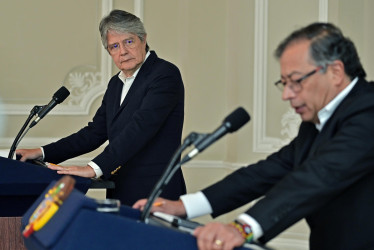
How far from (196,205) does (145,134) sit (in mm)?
1078

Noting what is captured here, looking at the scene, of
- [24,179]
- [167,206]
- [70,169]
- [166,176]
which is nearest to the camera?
[166,176]

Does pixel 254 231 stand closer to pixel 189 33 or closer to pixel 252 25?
pixel 252 25

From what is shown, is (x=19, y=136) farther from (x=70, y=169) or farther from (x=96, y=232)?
Result: (x=96, y=232)

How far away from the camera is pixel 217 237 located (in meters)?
1.87

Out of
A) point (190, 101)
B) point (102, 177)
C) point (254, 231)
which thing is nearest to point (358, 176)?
point (254, 231)

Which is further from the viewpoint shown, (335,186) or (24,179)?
(24,179)

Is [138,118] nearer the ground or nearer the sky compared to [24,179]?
nearer the sky

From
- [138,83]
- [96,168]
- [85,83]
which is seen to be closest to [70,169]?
[96,168]

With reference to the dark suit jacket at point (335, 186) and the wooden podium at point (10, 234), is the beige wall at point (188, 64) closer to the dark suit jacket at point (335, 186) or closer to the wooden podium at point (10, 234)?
the wooden podium at point (10, 234)

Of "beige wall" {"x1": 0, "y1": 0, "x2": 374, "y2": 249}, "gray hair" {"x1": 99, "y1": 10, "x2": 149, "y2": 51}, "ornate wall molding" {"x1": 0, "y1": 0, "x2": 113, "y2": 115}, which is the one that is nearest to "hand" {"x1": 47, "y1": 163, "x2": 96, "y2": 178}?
"gray hair" {"x1": 99, "y1": 10, "x2": 149, "y2": 51}

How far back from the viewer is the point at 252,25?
540 centimetres

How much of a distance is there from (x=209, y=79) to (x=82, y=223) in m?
4.07

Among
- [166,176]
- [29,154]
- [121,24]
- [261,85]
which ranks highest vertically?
[121,24]

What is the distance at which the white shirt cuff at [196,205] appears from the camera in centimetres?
238
